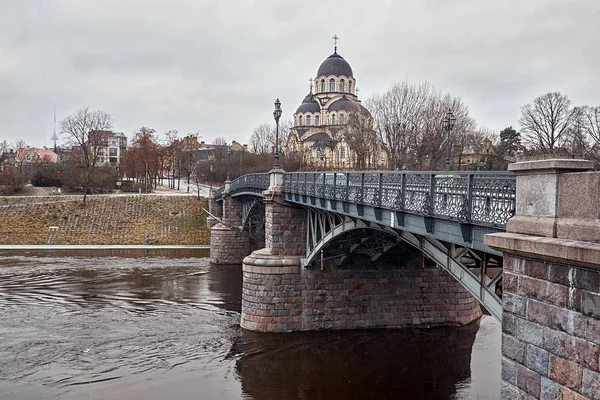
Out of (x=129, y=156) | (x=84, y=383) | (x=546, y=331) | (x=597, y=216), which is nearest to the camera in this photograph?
(x=597, y=216)

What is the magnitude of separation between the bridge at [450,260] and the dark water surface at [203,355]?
1206mm

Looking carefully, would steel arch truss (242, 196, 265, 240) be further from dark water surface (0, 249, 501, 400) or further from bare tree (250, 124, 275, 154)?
bare tree (250, 124, 275, 154)

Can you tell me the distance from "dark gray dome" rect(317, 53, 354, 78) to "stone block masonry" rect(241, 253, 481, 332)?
67622 millimetres

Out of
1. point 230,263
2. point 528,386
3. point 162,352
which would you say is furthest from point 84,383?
point 230,263

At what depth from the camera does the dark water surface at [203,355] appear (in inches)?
609

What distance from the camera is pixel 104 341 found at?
64.2 feet

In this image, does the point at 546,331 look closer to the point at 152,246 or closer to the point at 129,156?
the point at 152,246

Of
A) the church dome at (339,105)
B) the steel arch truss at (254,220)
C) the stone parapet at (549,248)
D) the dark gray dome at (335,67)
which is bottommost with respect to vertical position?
the steel arch truss at (254,220)

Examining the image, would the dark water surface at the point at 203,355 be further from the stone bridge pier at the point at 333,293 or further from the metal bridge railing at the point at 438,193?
the metal bridge railing at the point at 438,193

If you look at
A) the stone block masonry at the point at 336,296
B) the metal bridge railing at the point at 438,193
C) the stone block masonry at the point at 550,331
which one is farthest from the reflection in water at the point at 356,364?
the stone block masonry at the point at 550,331

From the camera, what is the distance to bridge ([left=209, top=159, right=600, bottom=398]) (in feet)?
17.9

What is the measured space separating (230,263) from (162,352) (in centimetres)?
2014

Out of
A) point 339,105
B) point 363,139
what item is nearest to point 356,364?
point 363,139

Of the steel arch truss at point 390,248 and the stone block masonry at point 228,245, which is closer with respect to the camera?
the steel arch truss at point 390,248
